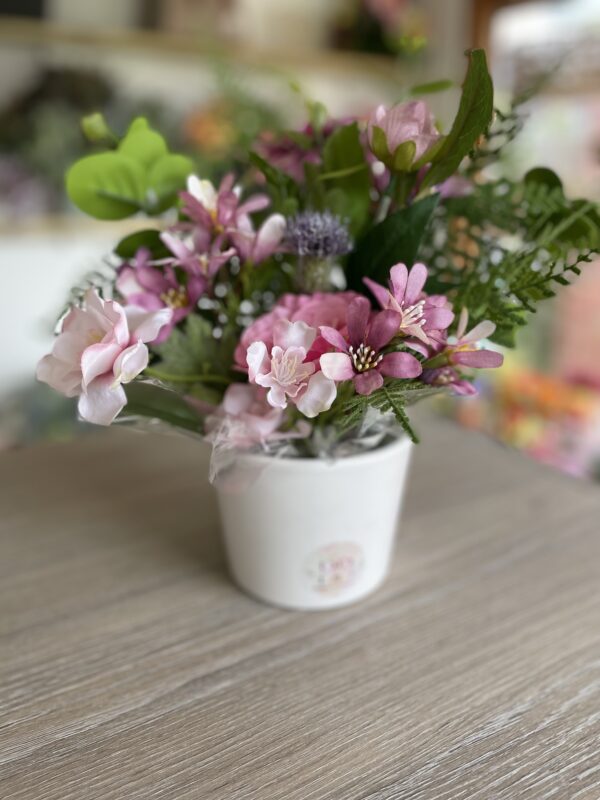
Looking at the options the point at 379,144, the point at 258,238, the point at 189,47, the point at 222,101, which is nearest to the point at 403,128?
the point at 379,144

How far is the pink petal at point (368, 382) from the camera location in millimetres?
403

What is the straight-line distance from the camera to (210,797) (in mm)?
391

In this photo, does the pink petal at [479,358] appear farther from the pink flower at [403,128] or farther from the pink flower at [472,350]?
the pink flower at [403,128]

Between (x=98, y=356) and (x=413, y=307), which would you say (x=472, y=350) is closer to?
(x=413, y=307)

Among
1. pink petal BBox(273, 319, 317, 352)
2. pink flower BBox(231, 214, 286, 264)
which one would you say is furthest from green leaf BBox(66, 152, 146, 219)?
pink petal BBox(273, 319, 317, 352)

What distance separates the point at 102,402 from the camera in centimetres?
41

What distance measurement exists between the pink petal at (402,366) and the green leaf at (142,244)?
0.75ft

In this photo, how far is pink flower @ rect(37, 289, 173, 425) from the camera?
41 cm

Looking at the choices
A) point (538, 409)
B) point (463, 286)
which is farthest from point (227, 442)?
point (538, 409)

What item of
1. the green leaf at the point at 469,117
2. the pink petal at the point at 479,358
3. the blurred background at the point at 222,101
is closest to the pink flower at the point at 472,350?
the pink petal at the point at 479,358

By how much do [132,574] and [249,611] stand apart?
0.39 ft

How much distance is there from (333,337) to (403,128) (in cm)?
15

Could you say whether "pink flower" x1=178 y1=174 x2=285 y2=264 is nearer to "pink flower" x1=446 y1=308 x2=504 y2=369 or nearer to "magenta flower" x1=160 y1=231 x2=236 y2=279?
"magenta flower" x1=160 y1=231 x2=236 y2=279

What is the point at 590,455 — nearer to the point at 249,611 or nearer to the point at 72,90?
the point at 249,611
